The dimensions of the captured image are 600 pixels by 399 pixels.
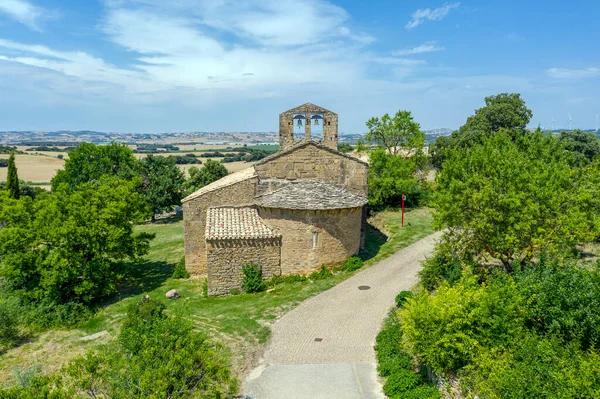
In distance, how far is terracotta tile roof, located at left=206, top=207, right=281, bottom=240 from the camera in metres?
21.1

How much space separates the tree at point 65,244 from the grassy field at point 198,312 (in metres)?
2.10

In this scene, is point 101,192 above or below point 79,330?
above


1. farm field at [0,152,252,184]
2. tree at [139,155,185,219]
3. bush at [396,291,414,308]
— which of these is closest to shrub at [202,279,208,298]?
bush at [396,291,414,308]

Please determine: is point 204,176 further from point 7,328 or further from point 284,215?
point 7,328

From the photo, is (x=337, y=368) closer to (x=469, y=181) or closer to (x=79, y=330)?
(x=469, y=181)

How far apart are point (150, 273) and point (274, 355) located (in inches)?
609

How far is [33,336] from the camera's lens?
63.5 ft

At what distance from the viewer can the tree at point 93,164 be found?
49.3 metres

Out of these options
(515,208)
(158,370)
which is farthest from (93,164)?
(515,208)

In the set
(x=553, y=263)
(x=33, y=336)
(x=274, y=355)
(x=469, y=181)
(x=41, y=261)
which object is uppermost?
(x=469, y=181)

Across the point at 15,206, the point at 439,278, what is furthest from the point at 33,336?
the point at 439,278

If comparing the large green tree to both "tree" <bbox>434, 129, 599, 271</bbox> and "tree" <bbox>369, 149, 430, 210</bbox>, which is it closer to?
"tree" <bbox>369, 149, 430, 210</bbox>

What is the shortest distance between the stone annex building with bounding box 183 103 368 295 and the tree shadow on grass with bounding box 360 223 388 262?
4.55 ft

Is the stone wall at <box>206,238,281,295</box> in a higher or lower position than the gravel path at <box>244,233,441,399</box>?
higher
